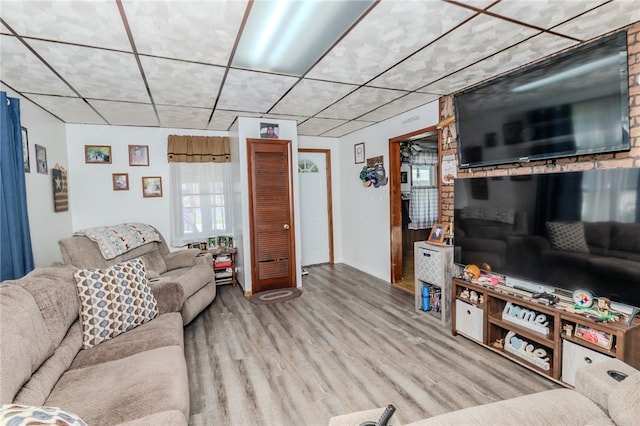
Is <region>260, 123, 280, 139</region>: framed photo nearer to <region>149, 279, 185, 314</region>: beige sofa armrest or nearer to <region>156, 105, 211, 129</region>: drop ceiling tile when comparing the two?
<region>156, 105, 211, 129</region>: drop ceiling tile

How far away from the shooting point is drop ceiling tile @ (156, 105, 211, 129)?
3.53m

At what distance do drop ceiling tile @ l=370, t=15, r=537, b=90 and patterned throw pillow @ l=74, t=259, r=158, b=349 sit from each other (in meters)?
2.62

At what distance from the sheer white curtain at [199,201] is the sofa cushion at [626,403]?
14.5 ft

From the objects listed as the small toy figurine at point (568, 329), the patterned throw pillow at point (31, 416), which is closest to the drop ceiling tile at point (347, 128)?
the small toy figurine at point (568, 329)

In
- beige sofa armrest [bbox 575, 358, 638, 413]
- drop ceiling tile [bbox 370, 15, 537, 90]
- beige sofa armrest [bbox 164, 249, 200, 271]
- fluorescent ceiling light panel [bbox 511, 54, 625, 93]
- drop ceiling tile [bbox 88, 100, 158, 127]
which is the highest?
drop ceiling tile [bbox 88, 100, 158, 127]

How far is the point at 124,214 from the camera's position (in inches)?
170

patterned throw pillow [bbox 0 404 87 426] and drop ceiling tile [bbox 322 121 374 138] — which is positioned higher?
drop ceiling tile [bbox 322 121 374 138]

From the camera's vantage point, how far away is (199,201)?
4.62m

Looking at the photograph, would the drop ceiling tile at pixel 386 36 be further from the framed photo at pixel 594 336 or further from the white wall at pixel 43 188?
the white wall at pixel 43 188

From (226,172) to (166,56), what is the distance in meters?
2.59

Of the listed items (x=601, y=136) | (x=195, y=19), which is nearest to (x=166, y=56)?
(x=195, y=19)

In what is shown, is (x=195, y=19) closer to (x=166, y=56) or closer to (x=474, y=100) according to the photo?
(x=166, y=56)

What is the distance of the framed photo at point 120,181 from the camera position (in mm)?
4281

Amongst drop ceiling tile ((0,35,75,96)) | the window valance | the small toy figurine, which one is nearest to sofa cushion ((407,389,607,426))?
the small toy figurine
